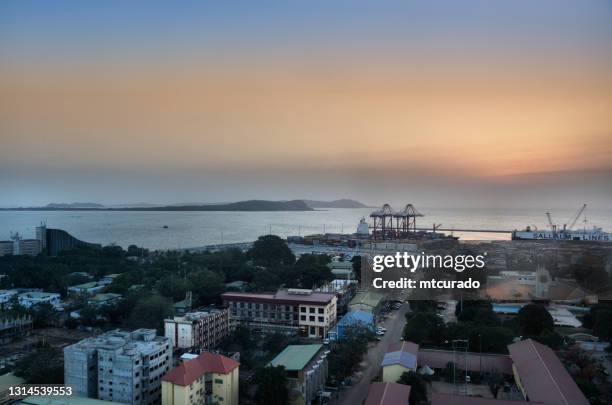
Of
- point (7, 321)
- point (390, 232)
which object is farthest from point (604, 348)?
point (390, 232)

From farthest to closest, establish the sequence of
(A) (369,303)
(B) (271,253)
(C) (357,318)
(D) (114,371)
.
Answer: (B) (271,253), (A) (369,303), (C) (357,318), (D) (114,371)

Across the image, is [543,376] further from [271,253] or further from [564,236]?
[564,236]

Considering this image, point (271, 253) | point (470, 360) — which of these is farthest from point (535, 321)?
point (271, 253)

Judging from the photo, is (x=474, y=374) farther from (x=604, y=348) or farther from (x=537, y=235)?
(x=537, y=235)

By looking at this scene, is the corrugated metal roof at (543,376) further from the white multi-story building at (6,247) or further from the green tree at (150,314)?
the white multi-story building at (6,247)

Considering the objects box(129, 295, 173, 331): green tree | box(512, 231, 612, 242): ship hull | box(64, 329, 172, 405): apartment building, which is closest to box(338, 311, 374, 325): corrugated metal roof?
box(129, 295, 173, 331): green tree

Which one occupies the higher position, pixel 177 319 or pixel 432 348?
pixel 177 319

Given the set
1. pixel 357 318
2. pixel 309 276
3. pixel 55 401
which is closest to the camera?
pixel 55 401
